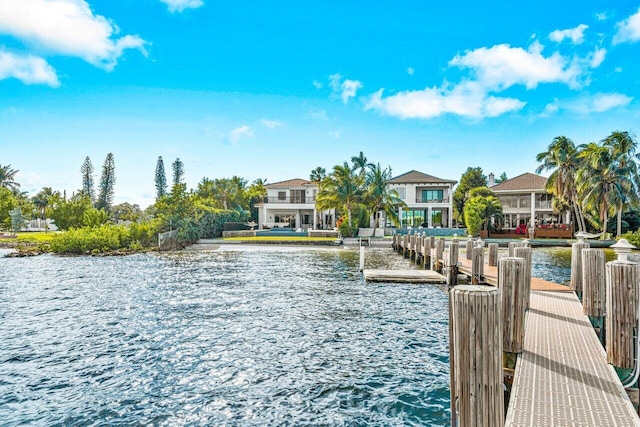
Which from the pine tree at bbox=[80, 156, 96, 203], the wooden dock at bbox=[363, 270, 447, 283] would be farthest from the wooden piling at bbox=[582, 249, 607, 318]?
the pine tree at bbox=[80, 156, 96, 203]

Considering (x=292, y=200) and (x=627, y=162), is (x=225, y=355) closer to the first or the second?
(x=627, y=162)

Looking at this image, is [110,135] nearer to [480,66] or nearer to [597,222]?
[480,66]

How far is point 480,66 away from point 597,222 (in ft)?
93.1

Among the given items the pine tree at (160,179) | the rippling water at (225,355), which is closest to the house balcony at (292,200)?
the pine tree at (160,179)

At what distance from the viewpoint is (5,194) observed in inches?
2308

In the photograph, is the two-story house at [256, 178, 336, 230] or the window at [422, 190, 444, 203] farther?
the two-story house at [256, 178, 336, 230]

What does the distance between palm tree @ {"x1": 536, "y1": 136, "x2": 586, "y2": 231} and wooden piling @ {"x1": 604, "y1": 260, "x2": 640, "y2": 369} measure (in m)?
44.5

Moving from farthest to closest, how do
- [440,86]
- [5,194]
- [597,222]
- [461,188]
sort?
[461,188], [5,194], [597,222], [440,86]

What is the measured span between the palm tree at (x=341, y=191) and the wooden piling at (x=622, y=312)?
128ft

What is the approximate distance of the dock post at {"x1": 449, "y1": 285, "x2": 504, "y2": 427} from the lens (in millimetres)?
3922

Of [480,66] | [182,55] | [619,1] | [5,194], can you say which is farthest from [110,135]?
[619,1]

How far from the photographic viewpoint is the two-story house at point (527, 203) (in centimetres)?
5484

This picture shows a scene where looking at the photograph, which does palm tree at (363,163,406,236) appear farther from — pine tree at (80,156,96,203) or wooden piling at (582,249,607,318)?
pine tree at (80,156,96,203)

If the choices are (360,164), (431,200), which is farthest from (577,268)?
(431,200)
